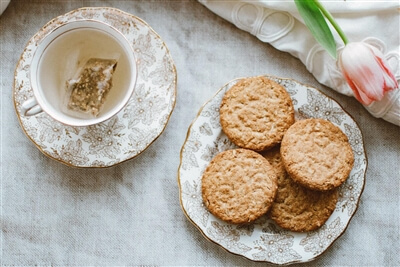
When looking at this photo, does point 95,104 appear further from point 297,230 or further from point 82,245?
point 297,230

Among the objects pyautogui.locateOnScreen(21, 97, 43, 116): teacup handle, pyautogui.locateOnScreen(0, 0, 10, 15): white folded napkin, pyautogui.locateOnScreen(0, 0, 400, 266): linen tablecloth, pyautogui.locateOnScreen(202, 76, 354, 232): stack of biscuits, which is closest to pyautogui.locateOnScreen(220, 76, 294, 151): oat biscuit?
pyautogui.locateOnScreen(202, 76, 354, 232): stack of biscuits

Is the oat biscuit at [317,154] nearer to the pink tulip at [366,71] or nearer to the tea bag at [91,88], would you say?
the pink tulip at [366,71]

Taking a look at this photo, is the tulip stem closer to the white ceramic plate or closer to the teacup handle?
the white ceramic plate

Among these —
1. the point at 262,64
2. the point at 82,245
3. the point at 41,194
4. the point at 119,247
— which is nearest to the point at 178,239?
the point at 119,247

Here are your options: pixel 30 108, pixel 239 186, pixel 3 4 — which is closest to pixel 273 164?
pixel 239 186

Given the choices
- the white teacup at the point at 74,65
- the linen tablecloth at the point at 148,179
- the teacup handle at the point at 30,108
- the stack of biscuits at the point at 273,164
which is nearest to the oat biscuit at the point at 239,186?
the stack of biscuits at the point at 273,164

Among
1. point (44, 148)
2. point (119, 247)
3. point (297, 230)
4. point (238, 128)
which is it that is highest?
point (44, 148)
